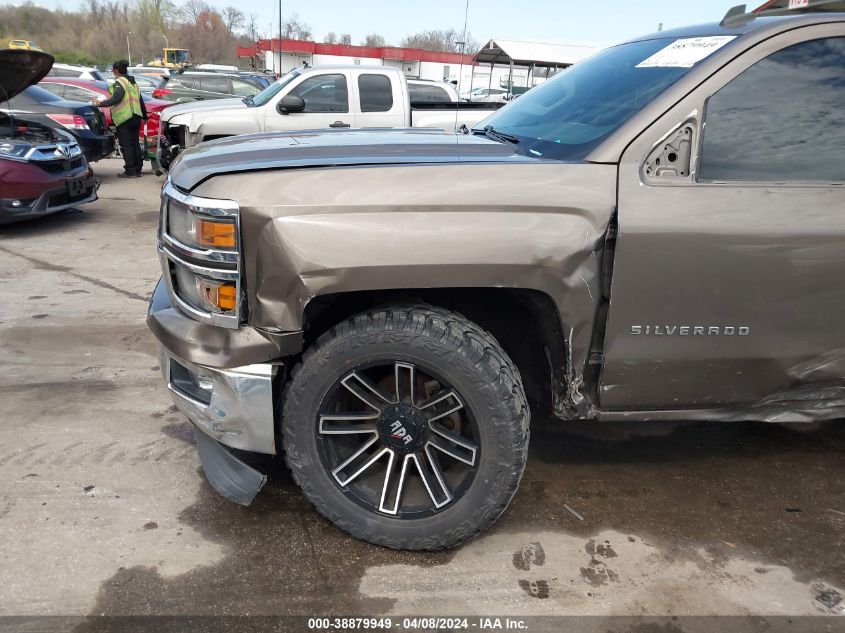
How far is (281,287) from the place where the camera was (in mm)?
2139

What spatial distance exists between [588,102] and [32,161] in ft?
20.9

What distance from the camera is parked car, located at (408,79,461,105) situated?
10805 mm

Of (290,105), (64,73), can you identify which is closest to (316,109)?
(290,105)

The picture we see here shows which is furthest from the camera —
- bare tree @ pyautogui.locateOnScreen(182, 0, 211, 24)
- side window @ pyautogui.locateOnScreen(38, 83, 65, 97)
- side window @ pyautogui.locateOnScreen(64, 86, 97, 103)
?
bare tree @ pyautogui.locateOnScreen(182, 0, 211, 24)

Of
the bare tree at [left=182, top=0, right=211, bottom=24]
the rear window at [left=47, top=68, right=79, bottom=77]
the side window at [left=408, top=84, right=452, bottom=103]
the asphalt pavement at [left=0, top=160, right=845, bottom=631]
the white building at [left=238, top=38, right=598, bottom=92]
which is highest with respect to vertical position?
the bare tree at [left=182, top=0, right=211, bottom=24]

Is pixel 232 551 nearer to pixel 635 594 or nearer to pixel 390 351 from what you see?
pixel 390 351

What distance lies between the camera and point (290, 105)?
8750mm

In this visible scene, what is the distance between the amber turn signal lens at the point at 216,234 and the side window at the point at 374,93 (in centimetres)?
757

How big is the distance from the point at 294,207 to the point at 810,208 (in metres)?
1.83

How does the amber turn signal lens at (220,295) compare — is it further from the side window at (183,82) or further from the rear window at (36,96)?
the side window at (183,82)

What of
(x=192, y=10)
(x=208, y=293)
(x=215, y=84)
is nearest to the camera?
(x=208, y=293)

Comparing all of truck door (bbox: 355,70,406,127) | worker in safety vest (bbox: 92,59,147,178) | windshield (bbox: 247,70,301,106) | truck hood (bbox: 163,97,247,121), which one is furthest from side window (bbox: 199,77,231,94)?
truck door (bbox: 355,70,406,127)

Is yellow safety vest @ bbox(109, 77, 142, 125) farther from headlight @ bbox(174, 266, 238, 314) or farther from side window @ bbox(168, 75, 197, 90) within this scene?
headlight @ bbox(174, 266, 238, 314)

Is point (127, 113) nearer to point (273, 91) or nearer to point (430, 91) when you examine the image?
point (273, 91)
